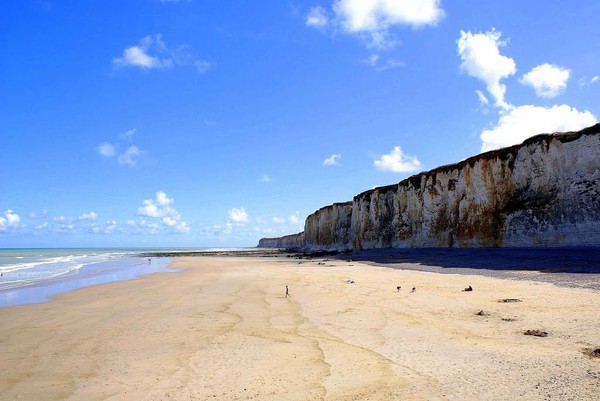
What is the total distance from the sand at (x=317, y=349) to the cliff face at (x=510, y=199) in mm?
13381

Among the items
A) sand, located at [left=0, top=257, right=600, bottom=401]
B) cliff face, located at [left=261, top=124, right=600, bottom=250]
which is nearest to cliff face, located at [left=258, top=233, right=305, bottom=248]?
cliff face, located at [left=261, top=124, right=600, bottom=250]

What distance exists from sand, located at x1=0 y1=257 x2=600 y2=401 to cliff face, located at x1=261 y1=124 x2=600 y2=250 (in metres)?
13.4

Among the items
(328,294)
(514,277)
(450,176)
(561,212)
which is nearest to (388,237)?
(450,176)

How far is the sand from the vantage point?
4.13 m

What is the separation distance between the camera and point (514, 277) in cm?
1300

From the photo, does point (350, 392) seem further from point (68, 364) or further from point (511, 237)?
point (511, 237)

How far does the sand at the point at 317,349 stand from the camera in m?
4.13

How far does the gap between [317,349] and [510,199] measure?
2377cm

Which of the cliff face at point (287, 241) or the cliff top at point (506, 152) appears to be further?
the cliff face at point (287, 241)

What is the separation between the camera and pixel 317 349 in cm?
Answer: 562

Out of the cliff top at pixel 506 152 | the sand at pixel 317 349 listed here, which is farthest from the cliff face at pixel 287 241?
the sand at pixel 317 349

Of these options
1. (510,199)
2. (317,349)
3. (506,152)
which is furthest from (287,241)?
(317,349)

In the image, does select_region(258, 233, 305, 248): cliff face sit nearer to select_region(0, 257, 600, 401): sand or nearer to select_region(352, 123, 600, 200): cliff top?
select_region(352, 123, 600, 200): cliff top

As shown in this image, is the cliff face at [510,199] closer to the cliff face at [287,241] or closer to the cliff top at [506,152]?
the cliff top at [506,152]
